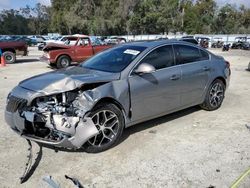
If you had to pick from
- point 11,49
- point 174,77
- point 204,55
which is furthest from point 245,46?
point 174,77

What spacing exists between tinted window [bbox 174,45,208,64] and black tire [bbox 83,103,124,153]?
185 centimetres

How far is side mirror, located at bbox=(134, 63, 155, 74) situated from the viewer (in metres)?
5.30

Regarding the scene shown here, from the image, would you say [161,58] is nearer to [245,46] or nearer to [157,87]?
[157,87]

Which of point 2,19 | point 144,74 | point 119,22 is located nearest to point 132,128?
point 144,74

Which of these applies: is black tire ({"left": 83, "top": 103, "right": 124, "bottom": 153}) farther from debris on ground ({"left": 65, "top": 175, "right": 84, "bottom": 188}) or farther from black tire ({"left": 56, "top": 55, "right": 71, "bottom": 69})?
black tire ({"left": 56, "top": 55, "right": 71, "bottom": 69})

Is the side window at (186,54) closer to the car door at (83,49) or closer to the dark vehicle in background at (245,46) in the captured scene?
the car door at (83,49)

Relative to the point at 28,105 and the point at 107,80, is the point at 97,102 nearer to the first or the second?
the point at 107,80

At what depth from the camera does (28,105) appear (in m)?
4.73

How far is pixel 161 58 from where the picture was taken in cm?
596

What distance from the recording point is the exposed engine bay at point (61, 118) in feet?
14.9

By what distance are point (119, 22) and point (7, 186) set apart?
204 ft

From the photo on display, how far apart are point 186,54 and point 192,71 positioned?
0.36 m

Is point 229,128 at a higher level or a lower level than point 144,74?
lower

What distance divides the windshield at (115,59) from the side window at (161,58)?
0.19 meters
